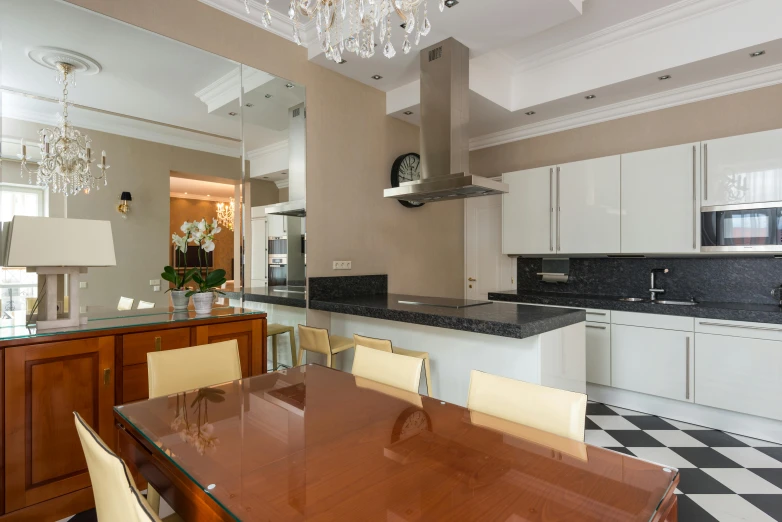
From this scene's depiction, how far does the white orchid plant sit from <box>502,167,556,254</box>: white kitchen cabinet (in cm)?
279

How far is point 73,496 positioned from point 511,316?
2328mm

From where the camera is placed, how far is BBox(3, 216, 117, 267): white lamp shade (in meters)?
1.85

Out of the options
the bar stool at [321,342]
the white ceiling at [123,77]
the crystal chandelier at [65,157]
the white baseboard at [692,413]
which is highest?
the white ceiling at [123,77]

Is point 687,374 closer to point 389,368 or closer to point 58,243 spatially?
point 389,368

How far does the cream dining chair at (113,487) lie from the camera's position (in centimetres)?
74

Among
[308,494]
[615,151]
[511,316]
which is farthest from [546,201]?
[308,494]

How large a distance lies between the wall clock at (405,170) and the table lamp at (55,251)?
2424 millimetres

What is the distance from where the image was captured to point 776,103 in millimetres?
3035

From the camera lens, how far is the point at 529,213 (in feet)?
13.2

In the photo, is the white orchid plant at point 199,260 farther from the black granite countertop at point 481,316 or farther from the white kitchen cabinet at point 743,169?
the white kitchen cabinet at point 743,169

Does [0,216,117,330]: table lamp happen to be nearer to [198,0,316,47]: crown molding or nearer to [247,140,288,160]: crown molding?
[247,140,288,160]: crown molding

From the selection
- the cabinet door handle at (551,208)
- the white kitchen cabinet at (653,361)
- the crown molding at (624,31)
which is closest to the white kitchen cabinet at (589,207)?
the cabinet door handle at (551,208)

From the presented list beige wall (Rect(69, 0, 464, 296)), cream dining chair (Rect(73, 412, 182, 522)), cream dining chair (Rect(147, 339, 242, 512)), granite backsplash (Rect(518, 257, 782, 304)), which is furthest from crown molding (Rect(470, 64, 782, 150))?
cream dining chair (Rect(73, 412, 182, 522))

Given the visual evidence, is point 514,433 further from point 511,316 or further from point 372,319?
point 372,319
